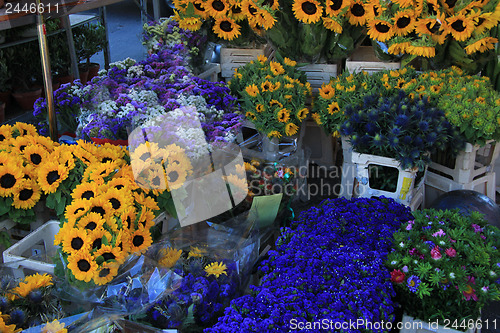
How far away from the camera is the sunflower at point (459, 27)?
2.62 meters

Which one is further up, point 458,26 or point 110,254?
point 458,26

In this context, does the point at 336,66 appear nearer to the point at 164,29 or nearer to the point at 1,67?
the point at 164,29

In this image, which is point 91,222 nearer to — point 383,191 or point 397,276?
point 397,276

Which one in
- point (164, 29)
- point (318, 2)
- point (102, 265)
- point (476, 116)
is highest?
point (318, 2)

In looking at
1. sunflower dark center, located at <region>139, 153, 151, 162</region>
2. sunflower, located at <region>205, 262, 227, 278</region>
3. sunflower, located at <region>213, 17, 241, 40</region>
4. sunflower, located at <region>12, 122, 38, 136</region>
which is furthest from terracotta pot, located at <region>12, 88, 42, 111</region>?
sunflower, located at <region>205, 262, 227, 278</region>

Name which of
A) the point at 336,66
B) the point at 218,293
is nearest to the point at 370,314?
the point at 218,293

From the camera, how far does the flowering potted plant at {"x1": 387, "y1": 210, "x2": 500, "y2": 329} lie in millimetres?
1482

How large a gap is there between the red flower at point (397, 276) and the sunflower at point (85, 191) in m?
1.11

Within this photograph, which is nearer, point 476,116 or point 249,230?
point 249,230

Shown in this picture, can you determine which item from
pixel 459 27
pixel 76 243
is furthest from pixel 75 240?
pixel 459 27

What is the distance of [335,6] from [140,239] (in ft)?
6.46

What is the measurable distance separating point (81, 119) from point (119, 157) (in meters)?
0.53

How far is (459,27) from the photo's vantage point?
8.75 feet

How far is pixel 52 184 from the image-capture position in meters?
1.81
